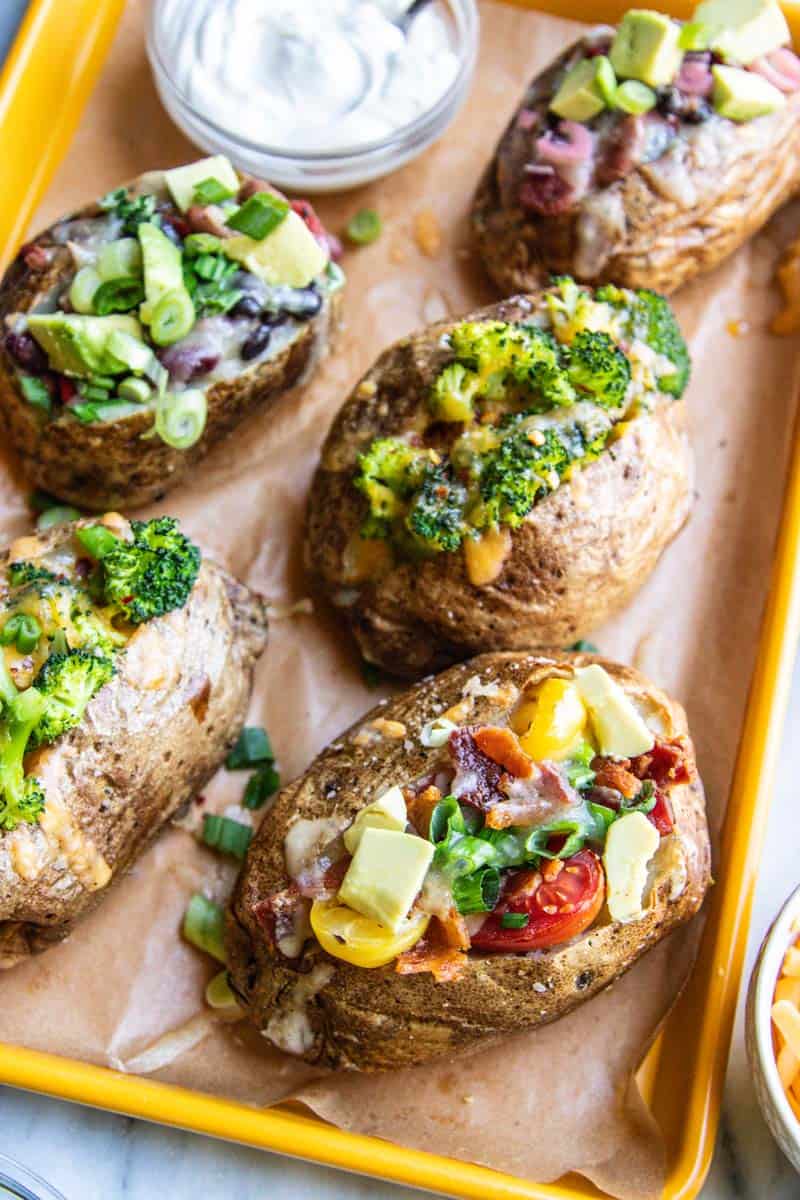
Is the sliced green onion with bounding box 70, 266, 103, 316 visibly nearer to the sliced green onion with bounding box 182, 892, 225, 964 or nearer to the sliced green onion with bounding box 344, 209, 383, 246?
the sliced green onion with bounding box 344, 209, 383, 246

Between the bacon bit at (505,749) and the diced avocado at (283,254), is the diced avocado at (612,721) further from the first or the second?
the diced avocado at (283,254)

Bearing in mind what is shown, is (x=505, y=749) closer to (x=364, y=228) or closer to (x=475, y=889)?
(x=475, y=889)

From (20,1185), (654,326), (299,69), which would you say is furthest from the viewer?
(299,69)

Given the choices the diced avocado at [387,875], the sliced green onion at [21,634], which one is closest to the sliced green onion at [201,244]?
the sliced green onion at [21,634]

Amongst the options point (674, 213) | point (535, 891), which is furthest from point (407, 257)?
point (535, 891)

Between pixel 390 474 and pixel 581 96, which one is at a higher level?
pixel 581 96

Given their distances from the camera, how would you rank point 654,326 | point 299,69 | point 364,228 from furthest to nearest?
point 364,228
point 299,69
point 654,326

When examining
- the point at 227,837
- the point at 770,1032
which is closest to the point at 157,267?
the point at 227,837

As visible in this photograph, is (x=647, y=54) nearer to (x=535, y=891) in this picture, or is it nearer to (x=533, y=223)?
(x=533, y=223)

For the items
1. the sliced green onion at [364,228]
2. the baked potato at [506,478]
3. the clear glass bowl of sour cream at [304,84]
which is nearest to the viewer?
the baked potato at [506,478]
